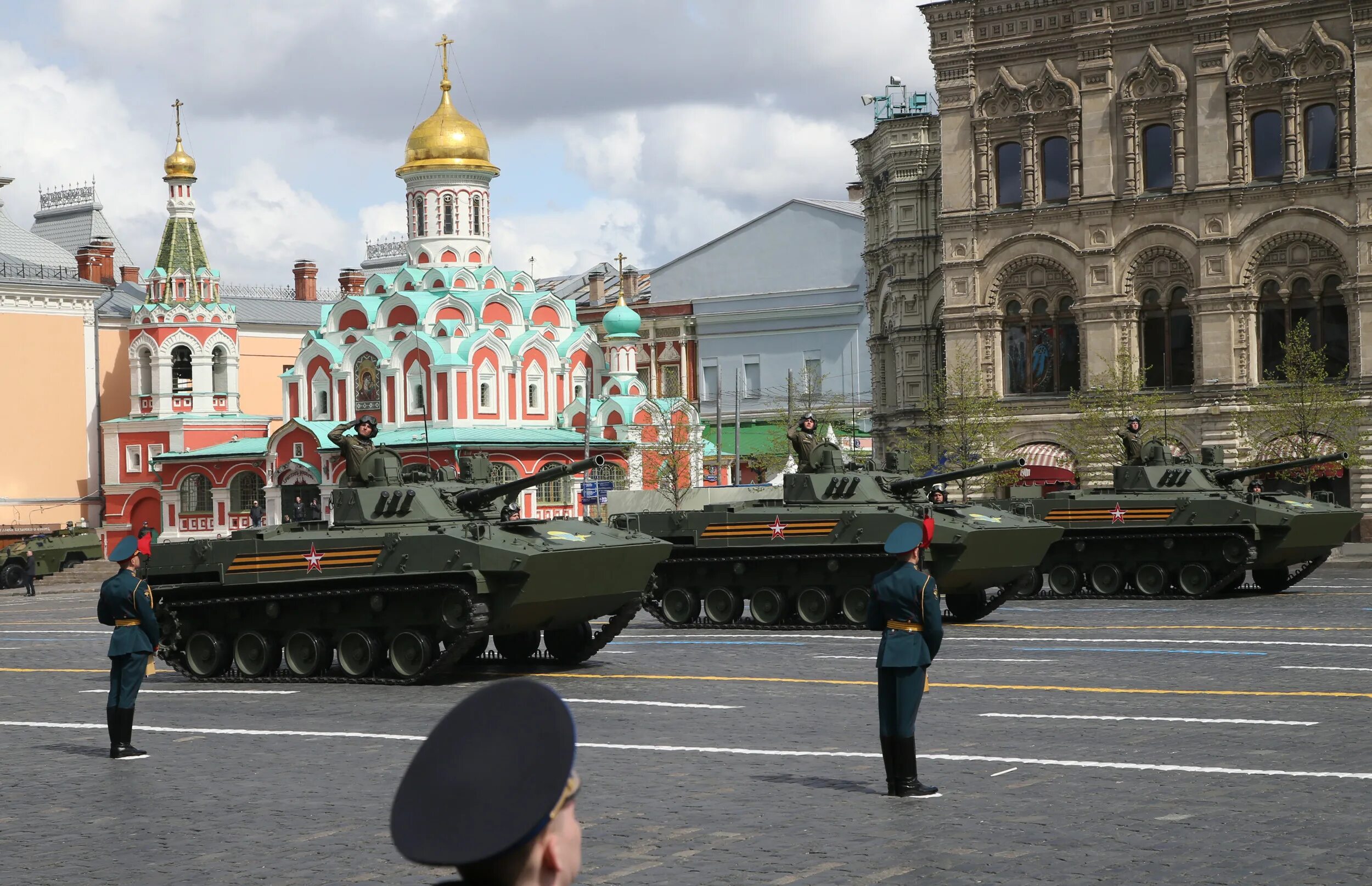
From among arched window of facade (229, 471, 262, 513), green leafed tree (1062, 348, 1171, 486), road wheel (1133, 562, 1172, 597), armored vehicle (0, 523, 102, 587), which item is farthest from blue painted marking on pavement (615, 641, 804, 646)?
arched window of facade (229, 471, 262, 513)

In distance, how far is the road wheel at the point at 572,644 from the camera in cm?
1955

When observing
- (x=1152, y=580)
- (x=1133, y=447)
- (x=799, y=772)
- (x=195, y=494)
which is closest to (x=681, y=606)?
(x=1152, y=580)

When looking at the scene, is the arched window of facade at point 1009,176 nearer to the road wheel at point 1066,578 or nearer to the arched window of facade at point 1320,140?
the arched window of facade at point 1320,140

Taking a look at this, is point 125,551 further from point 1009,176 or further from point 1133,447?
point 1009,176

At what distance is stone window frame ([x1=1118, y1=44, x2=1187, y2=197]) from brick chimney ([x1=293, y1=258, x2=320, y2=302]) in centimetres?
5103

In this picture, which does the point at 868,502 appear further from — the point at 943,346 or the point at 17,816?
the point at 943,346

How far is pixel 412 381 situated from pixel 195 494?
34.2 feet

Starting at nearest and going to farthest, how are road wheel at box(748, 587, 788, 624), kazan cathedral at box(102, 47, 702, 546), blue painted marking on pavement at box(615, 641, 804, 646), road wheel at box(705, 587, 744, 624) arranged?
blue painted marking on pavement at box(615, 641, 804, 646) < road wheel at box(748, 587, 788, 624) < road wheel at box(705, 587, 744, 624) < kazan cathedral at box(102, 47, 702, 546)

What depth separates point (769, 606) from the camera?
24.5 metres

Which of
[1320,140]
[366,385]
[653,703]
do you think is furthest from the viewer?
[366,385]

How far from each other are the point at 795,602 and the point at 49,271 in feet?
180

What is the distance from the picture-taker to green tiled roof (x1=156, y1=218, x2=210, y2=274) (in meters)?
72.6

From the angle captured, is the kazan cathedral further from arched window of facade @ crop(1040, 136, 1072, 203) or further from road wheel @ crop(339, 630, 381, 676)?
road wheel @ crop(339, 630, 381, 676)

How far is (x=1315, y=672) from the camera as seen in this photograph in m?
16.8
